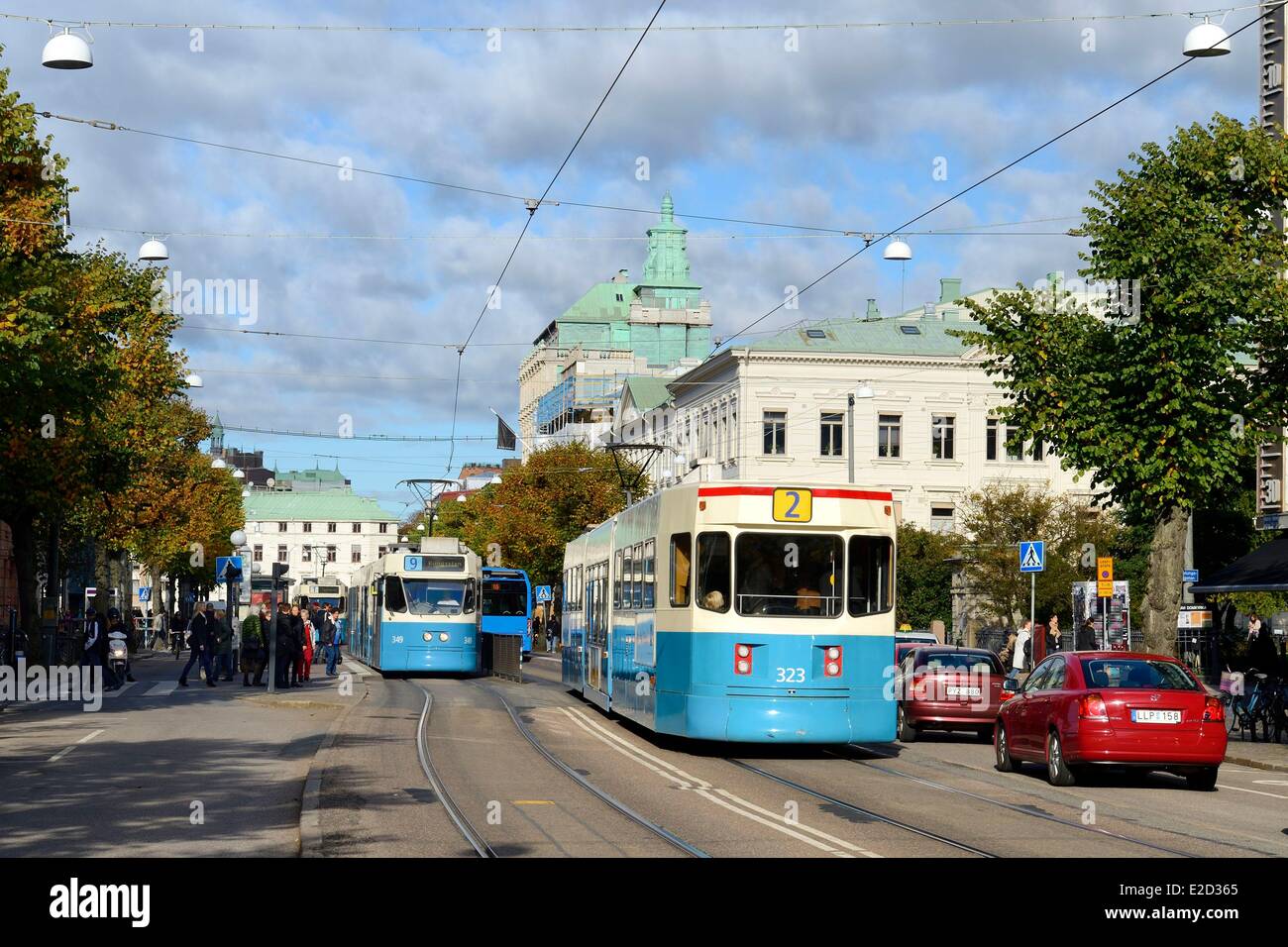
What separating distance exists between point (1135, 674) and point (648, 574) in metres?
6.42

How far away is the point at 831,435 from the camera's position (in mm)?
78562

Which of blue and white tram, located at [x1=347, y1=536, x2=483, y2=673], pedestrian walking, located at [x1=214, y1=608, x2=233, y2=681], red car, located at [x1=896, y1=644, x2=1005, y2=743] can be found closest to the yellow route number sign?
red car, located at [x1=896, y1=644, x2=1005, y2=743]

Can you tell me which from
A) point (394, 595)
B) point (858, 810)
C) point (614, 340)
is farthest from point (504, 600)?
point (614, 340)

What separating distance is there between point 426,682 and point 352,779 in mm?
24554

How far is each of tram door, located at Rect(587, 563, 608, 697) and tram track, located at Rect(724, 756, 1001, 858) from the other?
6.38m

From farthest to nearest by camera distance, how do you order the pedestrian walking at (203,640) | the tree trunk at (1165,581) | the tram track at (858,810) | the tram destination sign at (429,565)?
1. the tram destination sign at (429,565)
2. the pedestrian walking at (203,640)
3. the tree trunk at (1165,581)
4. the tram track at (858,810)

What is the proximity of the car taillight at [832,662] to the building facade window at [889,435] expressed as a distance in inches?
2360

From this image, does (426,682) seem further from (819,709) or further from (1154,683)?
(1154,683)

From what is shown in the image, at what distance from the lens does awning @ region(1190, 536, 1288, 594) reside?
35.8 metres

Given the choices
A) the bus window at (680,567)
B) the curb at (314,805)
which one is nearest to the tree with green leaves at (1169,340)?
the bus window at (680,567)

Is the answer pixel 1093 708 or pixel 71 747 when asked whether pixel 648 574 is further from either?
pixel 71 747

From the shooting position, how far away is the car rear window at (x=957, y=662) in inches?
1031

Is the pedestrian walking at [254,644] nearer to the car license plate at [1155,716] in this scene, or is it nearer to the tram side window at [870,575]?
the tram side window at [870,575]
